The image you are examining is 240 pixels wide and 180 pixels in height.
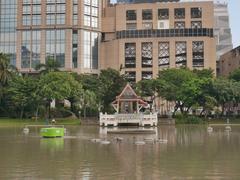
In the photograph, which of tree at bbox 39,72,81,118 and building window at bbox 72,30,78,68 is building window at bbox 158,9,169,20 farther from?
tree at bbox 39,72,81,118

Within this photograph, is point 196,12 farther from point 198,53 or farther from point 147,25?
point 147,25

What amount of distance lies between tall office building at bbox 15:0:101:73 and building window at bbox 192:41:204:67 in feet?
90.0

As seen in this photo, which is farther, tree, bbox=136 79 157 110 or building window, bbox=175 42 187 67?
building window, bbox=175 42 187 67

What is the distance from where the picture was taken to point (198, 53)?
424 ft

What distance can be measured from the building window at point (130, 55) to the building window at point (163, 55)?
710cm

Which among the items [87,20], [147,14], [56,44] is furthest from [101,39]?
[147,14]

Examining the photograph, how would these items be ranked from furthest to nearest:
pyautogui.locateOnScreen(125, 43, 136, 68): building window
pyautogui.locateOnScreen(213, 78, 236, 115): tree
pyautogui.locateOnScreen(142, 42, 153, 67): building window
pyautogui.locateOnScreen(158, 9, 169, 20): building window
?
pyautogui.locateOnScreen(158, 9, 169, 20): building window
pyautogui.locateOnScreen(125, 43, 136, 68): building window
pyautogui.locateOnScreen(142, 42, 153, 67): building window
pyautogui.locateOnScreen(213, 78, 236, 115): tree

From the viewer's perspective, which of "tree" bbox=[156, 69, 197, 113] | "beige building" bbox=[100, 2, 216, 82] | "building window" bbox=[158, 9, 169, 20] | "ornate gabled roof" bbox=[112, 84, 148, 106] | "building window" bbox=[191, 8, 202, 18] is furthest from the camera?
"building window" bbox=[158, 9, 169, 20]

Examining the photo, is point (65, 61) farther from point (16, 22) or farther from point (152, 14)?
point (152, 14)

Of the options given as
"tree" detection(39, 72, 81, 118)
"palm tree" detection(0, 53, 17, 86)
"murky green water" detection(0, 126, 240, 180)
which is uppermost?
"palm tree" detection(0, 53, 17, 86)

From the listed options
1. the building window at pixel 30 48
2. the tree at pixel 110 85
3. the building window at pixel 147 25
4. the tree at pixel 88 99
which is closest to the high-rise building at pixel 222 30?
the building window at pixel 147 25

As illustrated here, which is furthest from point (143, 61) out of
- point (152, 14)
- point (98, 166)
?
point (98, 166)

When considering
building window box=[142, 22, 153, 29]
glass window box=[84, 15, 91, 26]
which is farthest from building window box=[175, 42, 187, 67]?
glass window box=[84, 15, 91, 26]

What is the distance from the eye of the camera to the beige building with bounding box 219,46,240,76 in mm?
139650
